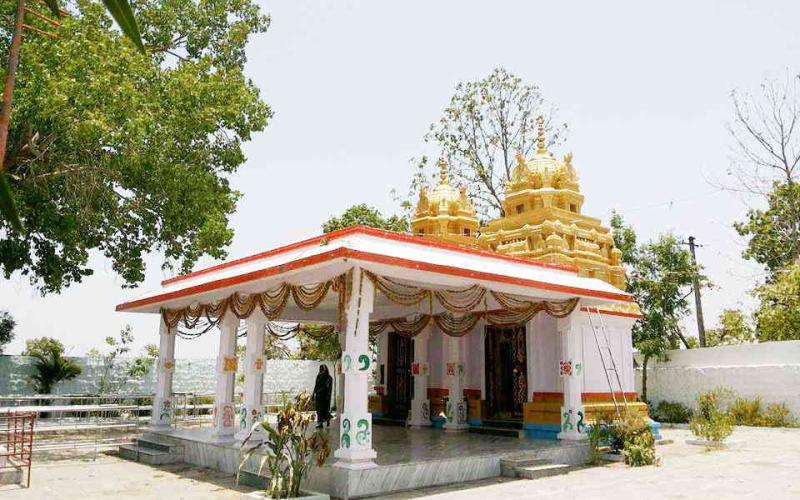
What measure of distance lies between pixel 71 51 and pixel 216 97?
326 centimetres

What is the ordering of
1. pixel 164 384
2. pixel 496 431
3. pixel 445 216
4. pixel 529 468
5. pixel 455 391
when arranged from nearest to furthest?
pixel 529 468, pixel 496 431, pixel 164 384, pixel 455 391, pixel 445 216

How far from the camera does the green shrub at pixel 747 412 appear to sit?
17297 mm

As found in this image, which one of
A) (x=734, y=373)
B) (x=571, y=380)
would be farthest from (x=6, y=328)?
(x=734, y=373)

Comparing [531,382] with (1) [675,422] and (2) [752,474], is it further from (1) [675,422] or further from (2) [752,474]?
(1) [675,422]

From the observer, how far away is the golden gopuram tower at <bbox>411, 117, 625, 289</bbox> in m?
14.3

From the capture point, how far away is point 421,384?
560 inches

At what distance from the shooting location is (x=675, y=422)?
758 inches

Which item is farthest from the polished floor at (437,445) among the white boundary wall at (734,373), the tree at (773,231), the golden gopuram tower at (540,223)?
the tree at (773,231)

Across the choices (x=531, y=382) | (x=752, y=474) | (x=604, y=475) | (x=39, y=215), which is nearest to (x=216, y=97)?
(x=39, y=215)

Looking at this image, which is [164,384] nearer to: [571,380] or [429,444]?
[429,444]

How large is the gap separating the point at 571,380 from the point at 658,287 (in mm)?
11595

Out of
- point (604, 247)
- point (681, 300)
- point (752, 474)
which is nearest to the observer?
point (752, 474)

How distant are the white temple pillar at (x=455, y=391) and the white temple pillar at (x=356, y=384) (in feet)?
17.9

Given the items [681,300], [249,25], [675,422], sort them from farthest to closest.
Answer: [681,300] < [675,422] < [249,25]
